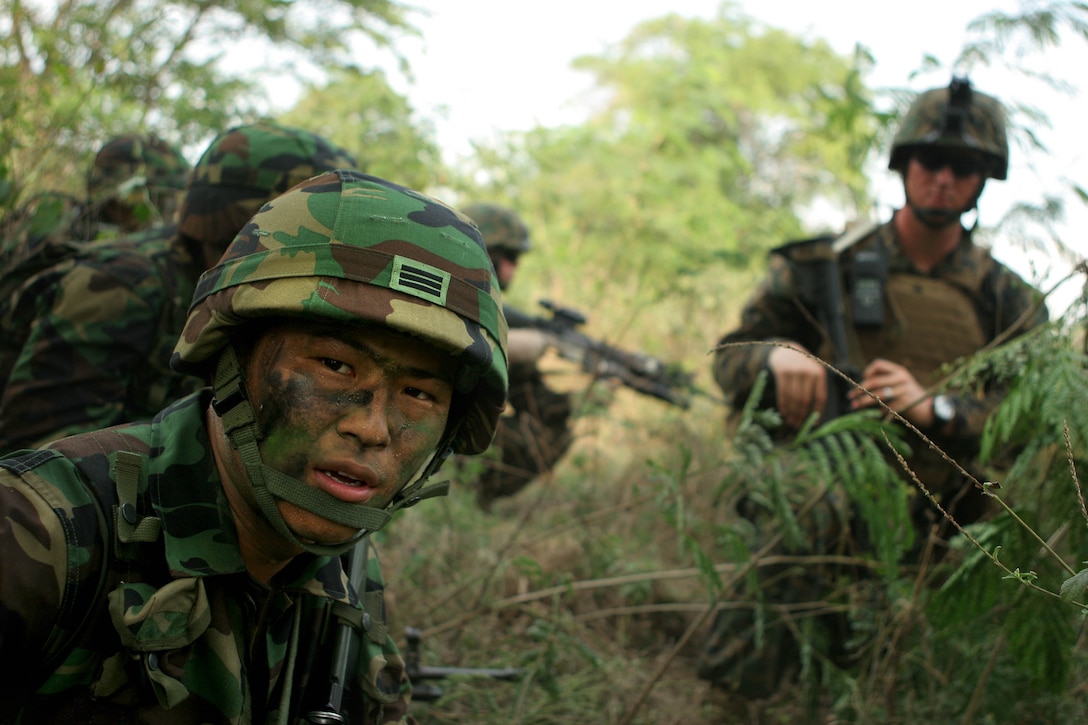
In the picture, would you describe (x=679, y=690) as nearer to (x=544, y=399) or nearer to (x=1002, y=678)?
(x=1002, y=678)

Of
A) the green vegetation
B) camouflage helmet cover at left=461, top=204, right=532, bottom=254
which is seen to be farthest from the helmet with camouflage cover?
camouflage helmet cover at left=461, top=204, right=532, bottom=254

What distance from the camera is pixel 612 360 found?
6293 mm

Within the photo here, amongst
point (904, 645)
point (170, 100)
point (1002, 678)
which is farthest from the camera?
point (170, 100)

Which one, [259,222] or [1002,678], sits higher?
[259,222]

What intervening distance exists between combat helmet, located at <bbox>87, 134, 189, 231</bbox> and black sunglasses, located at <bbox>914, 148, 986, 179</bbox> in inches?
124

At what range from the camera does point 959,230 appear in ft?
13.9

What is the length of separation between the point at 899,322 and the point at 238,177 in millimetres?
2751

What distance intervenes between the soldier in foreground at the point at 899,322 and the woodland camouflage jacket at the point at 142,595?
2.27 meters

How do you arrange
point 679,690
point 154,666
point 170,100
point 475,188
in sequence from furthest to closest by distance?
1. point 475,188
2. point 170,100
3. point 679,690
4. point 154,666

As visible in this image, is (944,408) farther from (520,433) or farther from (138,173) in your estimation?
(138,173)

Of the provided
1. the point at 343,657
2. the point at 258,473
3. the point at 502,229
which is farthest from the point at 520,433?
the point at 258,473

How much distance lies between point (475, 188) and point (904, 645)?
595cm

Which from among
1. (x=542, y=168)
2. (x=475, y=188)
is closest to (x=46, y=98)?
(x=475, y=188)

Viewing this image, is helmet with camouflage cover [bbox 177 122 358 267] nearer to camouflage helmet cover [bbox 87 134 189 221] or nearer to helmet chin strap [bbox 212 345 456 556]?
camouflage helmet cover [bbox 87 134 189 221]
